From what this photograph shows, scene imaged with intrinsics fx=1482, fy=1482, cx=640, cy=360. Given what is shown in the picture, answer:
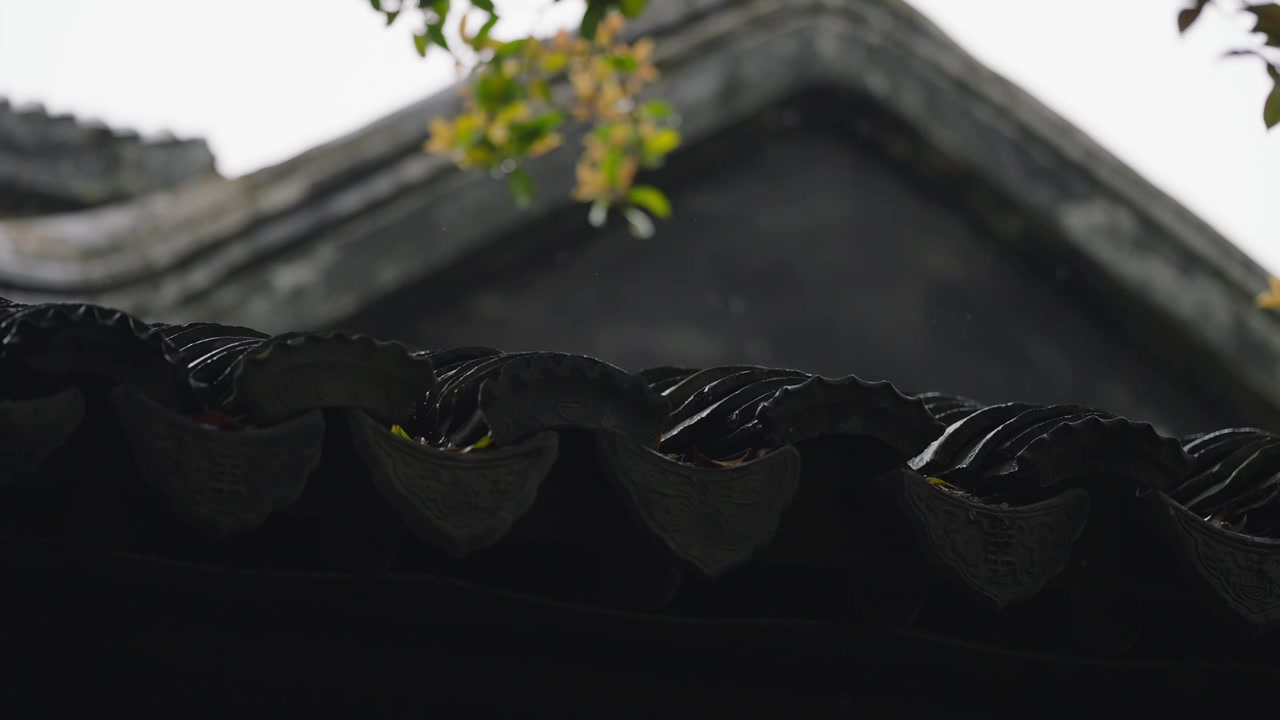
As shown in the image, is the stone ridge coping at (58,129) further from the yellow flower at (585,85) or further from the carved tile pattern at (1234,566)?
the carved tile pattern at (1234,566)

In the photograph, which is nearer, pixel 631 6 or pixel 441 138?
pixel 631 6

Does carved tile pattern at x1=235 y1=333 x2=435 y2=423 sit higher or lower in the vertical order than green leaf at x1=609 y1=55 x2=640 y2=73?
lower

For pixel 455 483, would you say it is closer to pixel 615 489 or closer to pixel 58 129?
pixel 615 489

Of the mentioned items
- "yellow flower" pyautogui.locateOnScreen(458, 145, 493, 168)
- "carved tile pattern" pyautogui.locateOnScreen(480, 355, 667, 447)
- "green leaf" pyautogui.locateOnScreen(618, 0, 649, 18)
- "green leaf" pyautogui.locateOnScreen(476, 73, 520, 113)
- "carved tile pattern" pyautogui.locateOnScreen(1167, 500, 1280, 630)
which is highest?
"yellow flower" pyautogui.locateOnScreen(458, 145, 493, 168)

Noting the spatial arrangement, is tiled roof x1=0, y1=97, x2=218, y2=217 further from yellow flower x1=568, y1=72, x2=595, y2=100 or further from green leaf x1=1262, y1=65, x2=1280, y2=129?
green leaf x1=1262, y1=65, x2=1280, y2=129

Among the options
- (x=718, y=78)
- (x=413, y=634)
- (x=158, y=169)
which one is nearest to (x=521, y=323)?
(x=718, y=78)

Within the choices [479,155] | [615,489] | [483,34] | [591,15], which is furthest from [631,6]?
[615,489]

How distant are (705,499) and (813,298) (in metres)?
3.92

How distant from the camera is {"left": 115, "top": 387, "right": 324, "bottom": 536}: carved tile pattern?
63.8 inches

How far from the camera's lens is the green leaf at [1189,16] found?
8.27 ft

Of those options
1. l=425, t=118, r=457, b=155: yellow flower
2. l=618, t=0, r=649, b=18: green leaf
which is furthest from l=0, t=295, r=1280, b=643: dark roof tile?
l=425, t=118, r=457, b=155: yellow flower

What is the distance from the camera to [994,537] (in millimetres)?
1947

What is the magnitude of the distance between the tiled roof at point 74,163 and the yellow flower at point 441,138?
1.77 metres

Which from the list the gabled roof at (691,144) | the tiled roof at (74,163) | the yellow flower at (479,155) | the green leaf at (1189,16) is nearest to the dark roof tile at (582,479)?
the green leaf at (1189,16)
